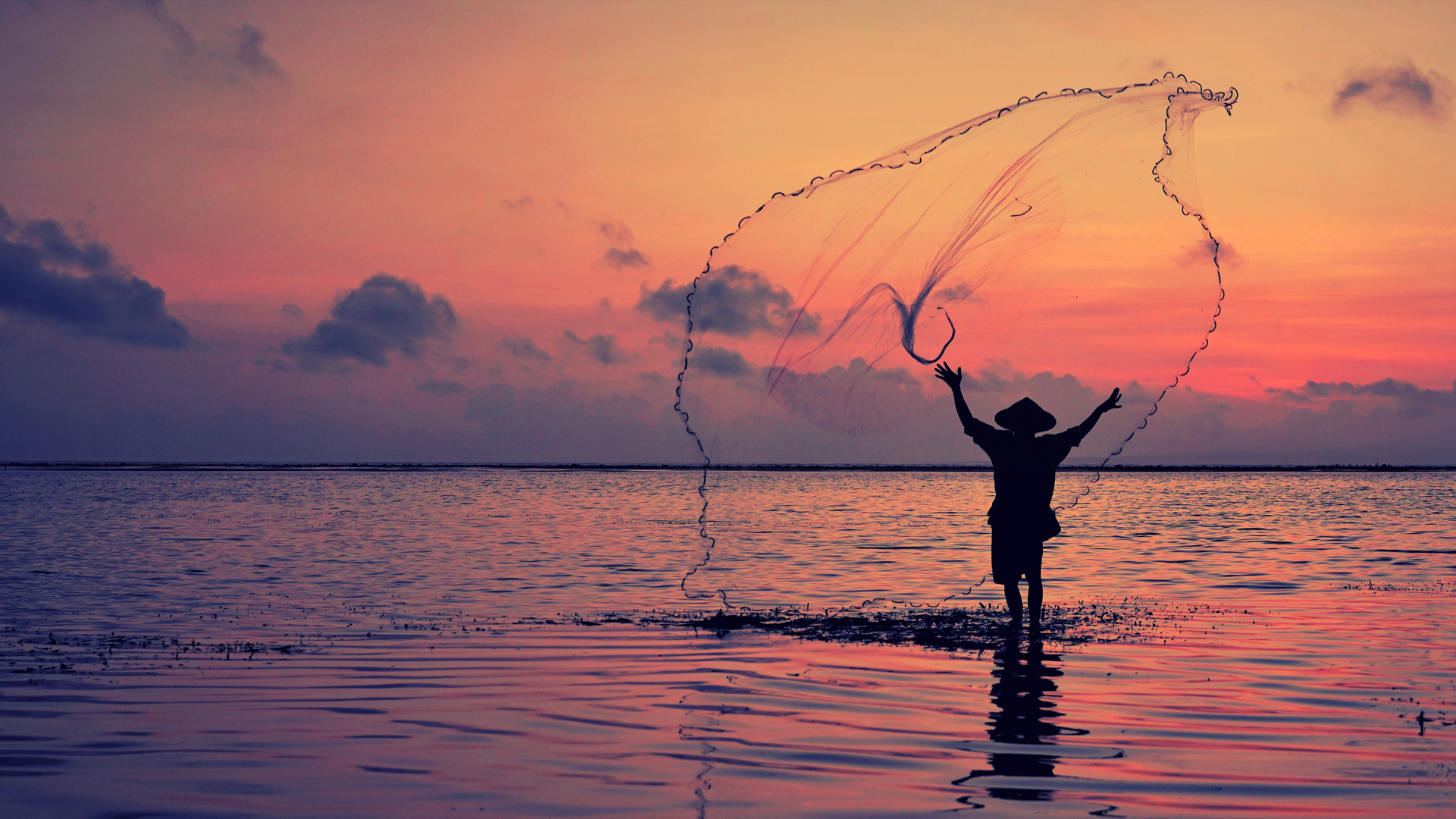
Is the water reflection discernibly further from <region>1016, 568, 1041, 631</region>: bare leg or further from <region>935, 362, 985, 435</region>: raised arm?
<region>935, 362, 985, 435</region>: raised arm

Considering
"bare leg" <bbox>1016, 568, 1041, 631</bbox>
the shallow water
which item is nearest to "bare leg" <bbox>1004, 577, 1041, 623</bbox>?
"bare leg" <bbox>1016, 568, 1041, 631</bbox>

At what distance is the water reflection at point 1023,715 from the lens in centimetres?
797

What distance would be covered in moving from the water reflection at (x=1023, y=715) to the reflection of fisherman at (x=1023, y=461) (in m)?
1.07

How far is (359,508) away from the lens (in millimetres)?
55062


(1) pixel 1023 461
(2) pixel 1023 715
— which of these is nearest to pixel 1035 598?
(1) pixel 1023 461

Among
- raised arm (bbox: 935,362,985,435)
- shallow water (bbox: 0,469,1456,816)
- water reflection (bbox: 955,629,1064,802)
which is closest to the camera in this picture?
shallow water (bbox: 0,469,1456,816)

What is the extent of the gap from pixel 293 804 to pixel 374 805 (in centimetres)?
49

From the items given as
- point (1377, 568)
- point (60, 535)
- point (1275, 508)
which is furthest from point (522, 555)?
point (1275, 508)

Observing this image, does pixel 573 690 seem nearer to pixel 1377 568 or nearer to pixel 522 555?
pixel 522 555

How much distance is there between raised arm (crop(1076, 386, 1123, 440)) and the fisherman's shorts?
1.33m

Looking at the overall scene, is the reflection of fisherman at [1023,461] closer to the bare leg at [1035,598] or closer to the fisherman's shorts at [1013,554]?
the fisherman's shorts at [1013,554]

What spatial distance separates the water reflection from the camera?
314 inches

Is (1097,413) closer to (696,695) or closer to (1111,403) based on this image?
(1111,403)

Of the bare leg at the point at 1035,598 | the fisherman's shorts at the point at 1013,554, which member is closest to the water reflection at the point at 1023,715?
the bare leg at the point at 1035,598
